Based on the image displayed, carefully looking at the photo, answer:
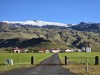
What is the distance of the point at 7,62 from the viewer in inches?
2778

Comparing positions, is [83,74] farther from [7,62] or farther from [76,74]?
[7,62]

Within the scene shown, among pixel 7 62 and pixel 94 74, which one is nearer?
pixel 94 74

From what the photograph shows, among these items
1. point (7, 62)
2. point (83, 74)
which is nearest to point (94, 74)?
point (83, 74)

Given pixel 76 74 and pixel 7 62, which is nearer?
pixel 76 74

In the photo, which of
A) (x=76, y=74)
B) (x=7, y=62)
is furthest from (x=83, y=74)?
(x=7, y=62)

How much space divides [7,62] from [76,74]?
3168 cm

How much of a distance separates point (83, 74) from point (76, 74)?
0.95 meters

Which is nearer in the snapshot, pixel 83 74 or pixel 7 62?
pixel 83 74

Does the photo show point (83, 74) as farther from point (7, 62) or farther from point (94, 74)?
point (7, 62)

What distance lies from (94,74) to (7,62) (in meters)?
33.3

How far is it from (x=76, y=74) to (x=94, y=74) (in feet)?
7.32

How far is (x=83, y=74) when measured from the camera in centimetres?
4069
